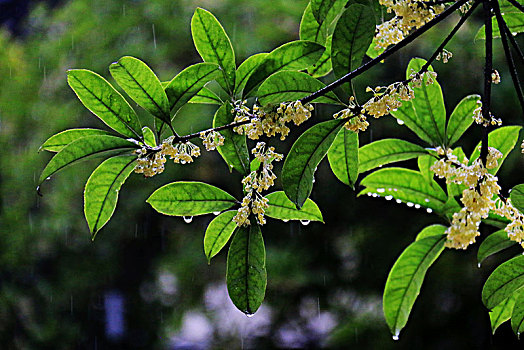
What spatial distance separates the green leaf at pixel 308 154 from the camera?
0.39 m

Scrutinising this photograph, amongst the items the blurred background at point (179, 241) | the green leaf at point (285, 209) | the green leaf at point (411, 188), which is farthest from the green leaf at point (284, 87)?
the blurred background at point (179, 241)

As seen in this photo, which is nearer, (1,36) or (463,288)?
(463,288)

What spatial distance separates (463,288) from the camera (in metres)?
2.31

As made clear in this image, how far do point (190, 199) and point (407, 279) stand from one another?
24 cm

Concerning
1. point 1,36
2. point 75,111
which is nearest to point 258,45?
point 75,111

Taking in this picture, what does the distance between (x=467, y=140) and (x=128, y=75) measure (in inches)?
84.5

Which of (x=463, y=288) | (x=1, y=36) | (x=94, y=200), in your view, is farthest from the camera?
(x=1, y=36)

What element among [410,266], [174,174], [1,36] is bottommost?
[410,266]

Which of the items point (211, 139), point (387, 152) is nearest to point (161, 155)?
point (211, 139)

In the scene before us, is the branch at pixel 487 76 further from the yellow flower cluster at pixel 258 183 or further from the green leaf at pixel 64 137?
the green leaf at pixel 64 137

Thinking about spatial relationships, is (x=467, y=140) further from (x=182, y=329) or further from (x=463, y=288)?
(x=182, y=329)

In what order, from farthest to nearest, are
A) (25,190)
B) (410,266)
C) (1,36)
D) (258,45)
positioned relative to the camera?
(1,36) < (25,190) < (258,45) < (410,266)

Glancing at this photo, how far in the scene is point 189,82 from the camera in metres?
0.41

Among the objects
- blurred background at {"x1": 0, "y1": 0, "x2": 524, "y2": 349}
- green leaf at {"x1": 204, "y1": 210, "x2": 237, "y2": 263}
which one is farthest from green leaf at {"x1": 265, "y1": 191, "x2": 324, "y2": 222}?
blurred background at {"x1": 0, "y1": 0, "x2": 524, "y2": 349}
